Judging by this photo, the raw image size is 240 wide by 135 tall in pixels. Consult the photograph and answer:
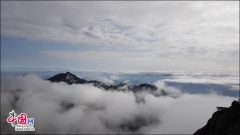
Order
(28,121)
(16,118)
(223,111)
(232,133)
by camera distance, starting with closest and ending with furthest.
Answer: (232,133), (223,111), (16,118), (28,121)

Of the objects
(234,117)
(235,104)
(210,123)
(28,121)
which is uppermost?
(235,104)

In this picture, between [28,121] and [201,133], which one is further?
[28,121]

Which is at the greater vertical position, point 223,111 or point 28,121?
point 223,111

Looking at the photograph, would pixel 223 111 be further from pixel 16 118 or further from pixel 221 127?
pixel 16 118

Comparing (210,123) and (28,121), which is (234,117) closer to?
(210,123)

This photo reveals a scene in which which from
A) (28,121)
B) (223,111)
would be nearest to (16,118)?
(28,121)

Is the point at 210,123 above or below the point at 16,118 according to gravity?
above

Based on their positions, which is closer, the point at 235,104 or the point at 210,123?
the point at 235,104

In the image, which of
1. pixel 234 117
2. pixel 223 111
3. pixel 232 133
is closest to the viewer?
pixel 232 133

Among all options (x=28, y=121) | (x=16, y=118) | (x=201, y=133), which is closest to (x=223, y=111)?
(x=201, y=133)
